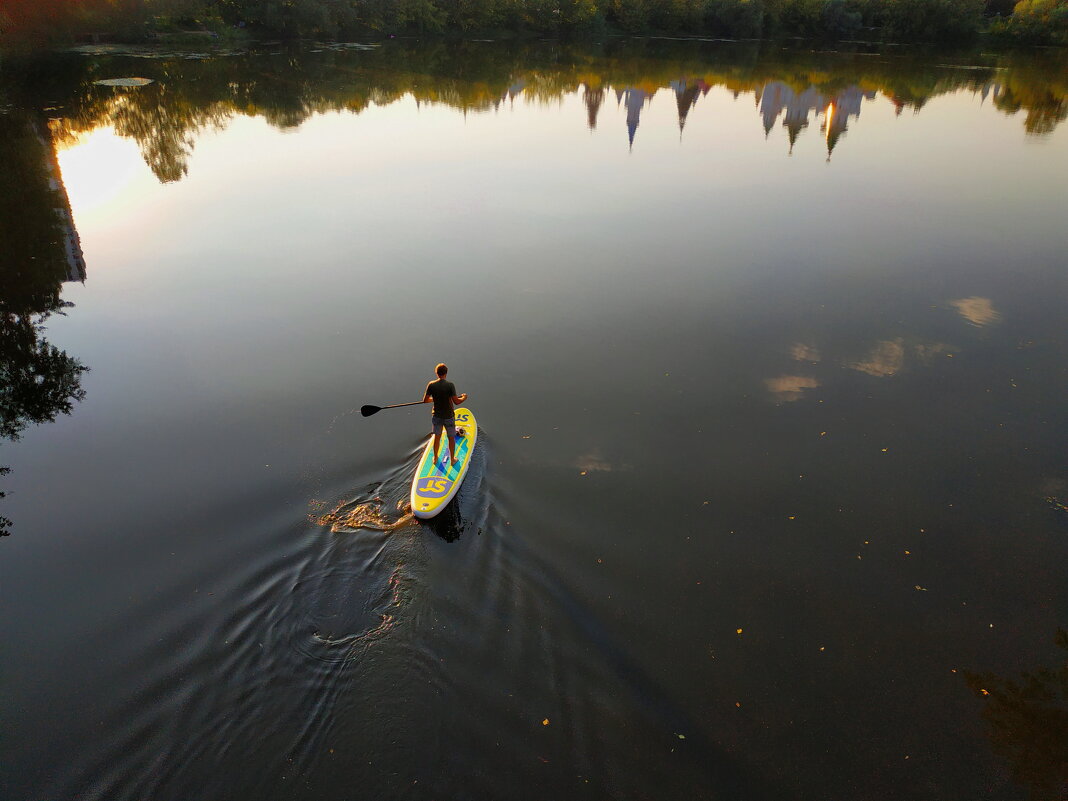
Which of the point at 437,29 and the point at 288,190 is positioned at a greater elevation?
the point at 437,29

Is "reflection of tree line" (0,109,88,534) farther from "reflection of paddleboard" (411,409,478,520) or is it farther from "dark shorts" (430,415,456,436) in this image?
"dark shorts" (430,415,456,436)

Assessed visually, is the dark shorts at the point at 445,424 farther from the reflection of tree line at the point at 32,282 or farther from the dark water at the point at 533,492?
the reflection of tree line at the point at 32,282

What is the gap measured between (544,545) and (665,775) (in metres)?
3.27

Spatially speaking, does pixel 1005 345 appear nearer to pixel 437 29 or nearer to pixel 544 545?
pixel 544 545

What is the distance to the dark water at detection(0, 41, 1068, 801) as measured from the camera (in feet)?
20.8

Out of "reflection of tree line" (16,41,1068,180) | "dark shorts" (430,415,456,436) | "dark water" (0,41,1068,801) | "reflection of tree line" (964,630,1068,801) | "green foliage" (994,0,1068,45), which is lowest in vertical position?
"reflection of tree line" (964,630,1068,801)

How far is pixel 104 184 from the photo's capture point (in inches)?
883

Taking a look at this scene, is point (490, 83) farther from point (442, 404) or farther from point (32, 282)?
point (442, 404)

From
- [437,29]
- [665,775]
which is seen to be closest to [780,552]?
[665,775]

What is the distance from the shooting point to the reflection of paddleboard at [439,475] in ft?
29.3

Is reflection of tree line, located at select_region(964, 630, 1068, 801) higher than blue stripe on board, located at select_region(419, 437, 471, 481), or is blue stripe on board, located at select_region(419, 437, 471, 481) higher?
blue stripe on board, located at select_region(419, 437, 471, 481)

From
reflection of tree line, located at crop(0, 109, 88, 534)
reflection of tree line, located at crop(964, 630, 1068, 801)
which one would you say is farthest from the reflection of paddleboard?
reflection of tree line, located at crop(964, 630, 1068, 801)

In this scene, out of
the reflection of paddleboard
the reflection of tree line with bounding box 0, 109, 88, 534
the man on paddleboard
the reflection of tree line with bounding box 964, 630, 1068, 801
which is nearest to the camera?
the reflection of tree line with bounding box 964, 630, 1068, 801

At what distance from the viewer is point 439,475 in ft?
31.0
